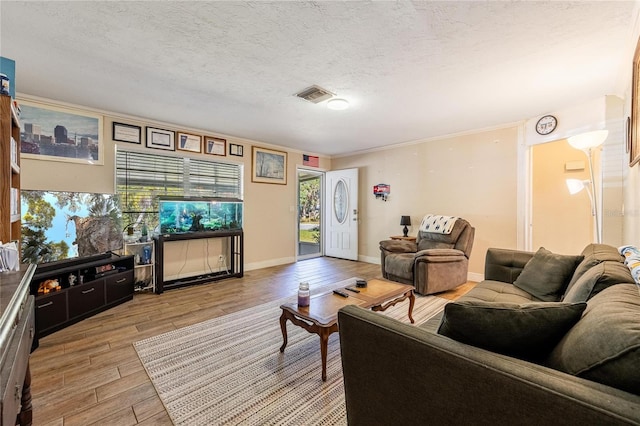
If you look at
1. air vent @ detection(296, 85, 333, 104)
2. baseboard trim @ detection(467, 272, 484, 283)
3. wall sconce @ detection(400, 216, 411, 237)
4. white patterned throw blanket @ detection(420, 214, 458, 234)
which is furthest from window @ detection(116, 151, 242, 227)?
baseboard trim @ detection(467, 272, 484, 283)

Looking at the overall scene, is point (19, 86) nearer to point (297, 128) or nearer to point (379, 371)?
point (297, 128)

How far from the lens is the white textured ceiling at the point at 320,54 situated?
5.62 feet

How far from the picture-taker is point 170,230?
12.8 ft

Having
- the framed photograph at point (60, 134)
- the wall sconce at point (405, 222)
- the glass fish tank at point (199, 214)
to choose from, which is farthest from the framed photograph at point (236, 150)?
the wall sconce at point (405, 222)

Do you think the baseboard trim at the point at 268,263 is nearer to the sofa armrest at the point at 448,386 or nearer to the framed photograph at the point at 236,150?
the framed photograph at the point at 236,150

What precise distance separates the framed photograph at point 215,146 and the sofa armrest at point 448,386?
13.4ft

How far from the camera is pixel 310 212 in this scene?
7.08 meters

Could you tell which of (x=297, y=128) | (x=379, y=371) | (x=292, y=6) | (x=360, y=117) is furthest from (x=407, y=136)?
(x=379, y=371)

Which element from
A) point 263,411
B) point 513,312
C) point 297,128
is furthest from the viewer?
point 297,128

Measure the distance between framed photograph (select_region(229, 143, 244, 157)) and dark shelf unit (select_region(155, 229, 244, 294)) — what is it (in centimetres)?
136

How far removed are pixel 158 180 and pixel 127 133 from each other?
0.72m

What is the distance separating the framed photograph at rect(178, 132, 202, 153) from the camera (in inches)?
164

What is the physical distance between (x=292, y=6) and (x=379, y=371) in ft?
6.55

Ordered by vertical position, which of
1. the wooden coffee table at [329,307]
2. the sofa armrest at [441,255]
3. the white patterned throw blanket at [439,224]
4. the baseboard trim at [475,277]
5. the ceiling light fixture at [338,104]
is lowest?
the baseboard trim at [475,277]
